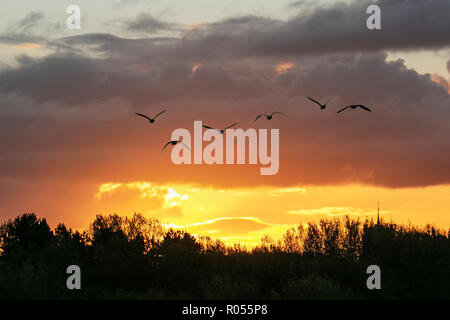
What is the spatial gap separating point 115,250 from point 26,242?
60.6 ft

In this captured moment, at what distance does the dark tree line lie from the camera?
7919 cm

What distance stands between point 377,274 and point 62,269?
41.4 m

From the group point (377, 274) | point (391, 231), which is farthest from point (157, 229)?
point (377, 274)

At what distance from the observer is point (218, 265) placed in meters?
96.9

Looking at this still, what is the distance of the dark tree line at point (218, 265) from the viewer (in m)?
79.2

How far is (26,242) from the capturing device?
11306 centimetres
